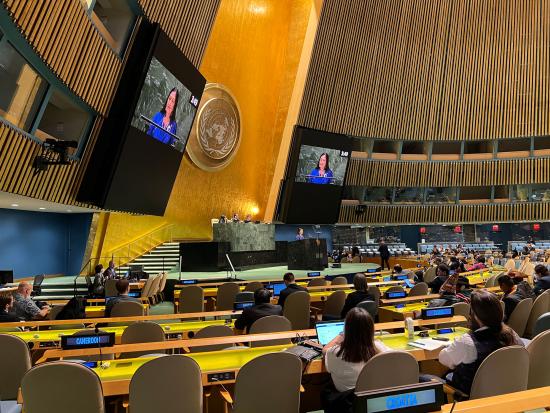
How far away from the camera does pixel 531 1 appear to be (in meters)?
20.2

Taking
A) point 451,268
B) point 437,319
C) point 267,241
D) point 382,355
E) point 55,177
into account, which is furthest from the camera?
point 267,241

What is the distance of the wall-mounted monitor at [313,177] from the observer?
1823 centimetres

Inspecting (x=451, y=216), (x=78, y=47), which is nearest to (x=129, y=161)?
(x=78, y=47)

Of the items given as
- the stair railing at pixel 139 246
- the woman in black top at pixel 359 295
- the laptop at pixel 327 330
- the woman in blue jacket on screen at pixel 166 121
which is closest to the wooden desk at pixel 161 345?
the laptop at pixel 327 330

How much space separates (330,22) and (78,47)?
1462 centimetres

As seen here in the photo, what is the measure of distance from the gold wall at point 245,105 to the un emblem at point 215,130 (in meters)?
0.36

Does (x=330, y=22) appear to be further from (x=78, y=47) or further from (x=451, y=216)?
(x=78, y=47)

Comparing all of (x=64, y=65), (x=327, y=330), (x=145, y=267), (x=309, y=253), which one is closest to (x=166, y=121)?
(x=64, y=65)

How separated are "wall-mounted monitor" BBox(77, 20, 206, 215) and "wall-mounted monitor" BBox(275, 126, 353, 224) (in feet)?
26.3

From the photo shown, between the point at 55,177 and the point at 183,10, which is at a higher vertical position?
the point at 183,10

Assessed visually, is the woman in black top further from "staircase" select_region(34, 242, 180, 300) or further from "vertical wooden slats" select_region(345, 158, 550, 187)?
"vertical wooden slats" select_region(345, 158, 550, 187)

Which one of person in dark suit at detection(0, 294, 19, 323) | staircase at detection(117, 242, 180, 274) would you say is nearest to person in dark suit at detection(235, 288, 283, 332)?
person in dark suit at detection(0, 294, 19, 323)

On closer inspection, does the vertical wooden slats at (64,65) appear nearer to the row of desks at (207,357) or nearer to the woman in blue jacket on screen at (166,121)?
the woman in blue jacket on screen at (166,121)

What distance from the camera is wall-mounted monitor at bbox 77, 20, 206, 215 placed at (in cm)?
934
